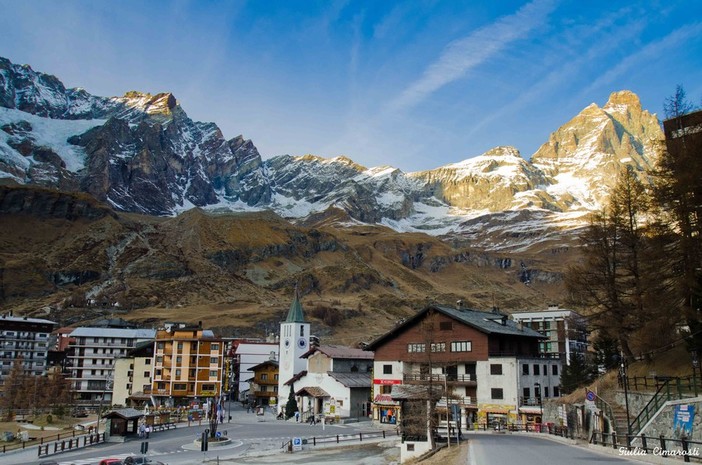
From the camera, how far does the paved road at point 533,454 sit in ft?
96.1

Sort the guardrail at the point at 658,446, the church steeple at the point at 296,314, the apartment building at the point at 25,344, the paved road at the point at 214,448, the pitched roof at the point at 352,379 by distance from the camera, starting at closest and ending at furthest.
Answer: the guardrail at the point at 658,446 < the paved road at the point at 214,448 < the pitched roof at the point at 352,379 < the church steeple at the point at 296,314 < the apartment building at the point at 25,344

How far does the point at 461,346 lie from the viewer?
2625 inches

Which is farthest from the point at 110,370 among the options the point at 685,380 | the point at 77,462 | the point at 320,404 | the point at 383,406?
the point at 685,380

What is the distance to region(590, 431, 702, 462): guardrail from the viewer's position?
25.6m

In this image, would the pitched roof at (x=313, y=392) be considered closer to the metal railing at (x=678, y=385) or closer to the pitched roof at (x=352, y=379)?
the pitched roof at (x=352, y=379)

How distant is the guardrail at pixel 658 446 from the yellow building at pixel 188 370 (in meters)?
74.3

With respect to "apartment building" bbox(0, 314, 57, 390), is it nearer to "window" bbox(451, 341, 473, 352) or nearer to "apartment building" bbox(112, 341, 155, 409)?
"apartment building" bbox(112, 341, 155, 409)

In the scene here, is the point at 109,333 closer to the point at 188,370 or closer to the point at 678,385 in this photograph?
the point at 188,370

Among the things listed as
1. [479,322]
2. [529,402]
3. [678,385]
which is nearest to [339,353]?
[479,322]

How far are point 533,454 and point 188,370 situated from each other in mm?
77494

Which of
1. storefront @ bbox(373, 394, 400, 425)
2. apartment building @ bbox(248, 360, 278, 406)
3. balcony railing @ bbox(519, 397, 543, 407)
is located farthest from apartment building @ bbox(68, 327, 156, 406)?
balcony railing @ bbox(519, 397, 543, 407)

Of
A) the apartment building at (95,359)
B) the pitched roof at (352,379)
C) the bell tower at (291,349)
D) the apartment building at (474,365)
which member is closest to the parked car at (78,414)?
the apartment building at (95,359)

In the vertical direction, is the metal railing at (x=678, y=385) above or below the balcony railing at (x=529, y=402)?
above

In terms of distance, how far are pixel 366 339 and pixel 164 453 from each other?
108 m
